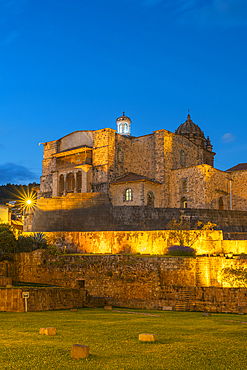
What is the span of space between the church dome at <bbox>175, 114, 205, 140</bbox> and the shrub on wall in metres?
36.0

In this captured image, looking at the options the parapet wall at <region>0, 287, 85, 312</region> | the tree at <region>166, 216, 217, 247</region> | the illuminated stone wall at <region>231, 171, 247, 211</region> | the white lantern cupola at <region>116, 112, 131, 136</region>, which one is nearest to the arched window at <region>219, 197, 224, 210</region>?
the illuminated stone wall at <region>231, 171, 247, 211</region>

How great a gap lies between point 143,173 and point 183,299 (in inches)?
Answer: 905

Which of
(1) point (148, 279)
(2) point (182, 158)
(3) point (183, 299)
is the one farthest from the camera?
(2) point (182, 158)

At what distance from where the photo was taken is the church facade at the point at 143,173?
37906mm

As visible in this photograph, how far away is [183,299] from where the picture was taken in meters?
19.5

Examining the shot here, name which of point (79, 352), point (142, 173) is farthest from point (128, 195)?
point (79, 352)

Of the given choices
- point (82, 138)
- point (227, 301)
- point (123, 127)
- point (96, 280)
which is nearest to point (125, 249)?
point (96, 280)

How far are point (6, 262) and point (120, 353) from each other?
19926 millimetres

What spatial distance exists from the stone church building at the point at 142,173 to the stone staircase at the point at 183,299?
16.5 metres

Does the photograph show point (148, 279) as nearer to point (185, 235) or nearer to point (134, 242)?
point (185, 235)

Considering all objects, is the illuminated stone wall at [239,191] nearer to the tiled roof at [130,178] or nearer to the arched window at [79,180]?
the tiled roof at [130,178]

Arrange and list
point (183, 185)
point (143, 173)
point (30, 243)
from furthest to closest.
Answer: point (143, 173), point (183, 185), point (30, 243)

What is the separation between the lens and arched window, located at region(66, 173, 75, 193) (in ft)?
137

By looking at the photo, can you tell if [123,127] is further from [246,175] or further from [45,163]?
[246,175]
